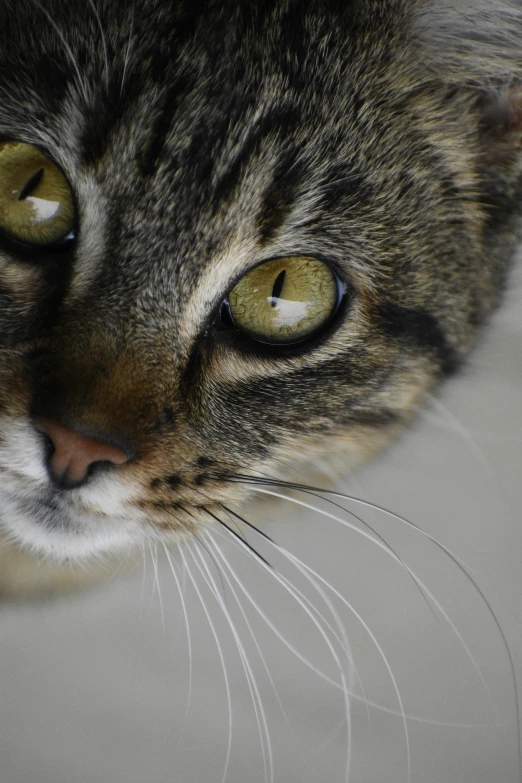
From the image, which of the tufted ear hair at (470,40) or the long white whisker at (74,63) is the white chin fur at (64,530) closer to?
the long white whisker at (74,63)

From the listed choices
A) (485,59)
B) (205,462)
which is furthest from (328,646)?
(485,59)

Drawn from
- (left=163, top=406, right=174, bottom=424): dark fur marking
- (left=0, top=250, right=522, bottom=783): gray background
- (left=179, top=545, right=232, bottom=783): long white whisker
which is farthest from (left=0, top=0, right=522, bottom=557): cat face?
(left=0, top=250, right=522, bottom=783): gray background

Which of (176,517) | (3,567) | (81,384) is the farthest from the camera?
(3,567)

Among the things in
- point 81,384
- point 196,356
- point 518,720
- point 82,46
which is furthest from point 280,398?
point 518,720

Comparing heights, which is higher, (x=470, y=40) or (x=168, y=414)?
(x=470, y=40)

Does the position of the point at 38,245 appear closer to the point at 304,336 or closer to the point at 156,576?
the point at 304,336

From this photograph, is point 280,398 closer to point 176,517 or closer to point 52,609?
point 176,517

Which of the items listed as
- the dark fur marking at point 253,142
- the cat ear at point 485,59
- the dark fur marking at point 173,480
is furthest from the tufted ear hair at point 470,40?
the dark fur marking at point 173,480
